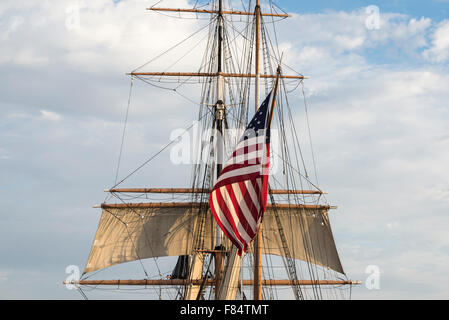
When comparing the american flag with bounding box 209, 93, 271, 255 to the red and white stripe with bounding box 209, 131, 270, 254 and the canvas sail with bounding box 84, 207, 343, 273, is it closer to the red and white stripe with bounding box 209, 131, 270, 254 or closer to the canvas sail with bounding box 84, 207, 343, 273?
the red and white stripe with bounding box 209, 131, 270, 254

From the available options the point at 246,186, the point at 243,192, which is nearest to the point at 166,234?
the point at 243,192

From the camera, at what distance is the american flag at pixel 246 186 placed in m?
24.1

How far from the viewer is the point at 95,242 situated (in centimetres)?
5759

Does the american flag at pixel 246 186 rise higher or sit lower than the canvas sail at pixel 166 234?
lower

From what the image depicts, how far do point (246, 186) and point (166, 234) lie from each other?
1272 inches

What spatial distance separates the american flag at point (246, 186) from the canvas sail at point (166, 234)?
96.7 ft

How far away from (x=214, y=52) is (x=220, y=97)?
3.14 m

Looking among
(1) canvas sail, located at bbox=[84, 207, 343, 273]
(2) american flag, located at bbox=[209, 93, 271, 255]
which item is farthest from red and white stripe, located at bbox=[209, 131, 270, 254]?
(1) canvas sail, located at bbox=[84, 207, 343, 273]

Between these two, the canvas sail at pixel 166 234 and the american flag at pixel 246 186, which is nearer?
the american flag at pixel 246 186

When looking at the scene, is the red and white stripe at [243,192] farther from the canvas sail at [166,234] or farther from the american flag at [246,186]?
the canvas sail at [166,234]

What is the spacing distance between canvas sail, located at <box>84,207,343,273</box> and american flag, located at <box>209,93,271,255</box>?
29.5 metres

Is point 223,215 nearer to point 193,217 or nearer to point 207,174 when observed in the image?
point 207,174

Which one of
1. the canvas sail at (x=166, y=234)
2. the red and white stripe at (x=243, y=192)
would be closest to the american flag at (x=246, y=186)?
the red and white stripe at (x=243, y=192)
